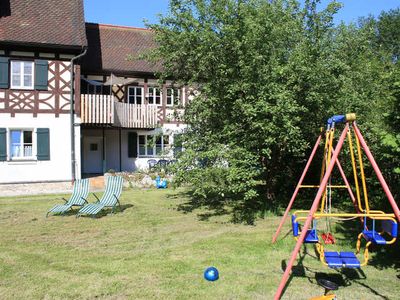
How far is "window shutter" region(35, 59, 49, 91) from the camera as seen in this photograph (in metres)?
18.5

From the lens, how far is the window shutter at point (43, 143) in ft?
60.8

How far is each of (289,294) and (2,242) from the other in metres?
5.85

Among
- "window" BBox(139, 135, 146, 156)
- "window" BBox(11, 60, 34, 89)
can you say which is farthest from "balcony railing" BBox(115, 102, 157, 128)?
"window" BBox(11, 60, 34, 89)

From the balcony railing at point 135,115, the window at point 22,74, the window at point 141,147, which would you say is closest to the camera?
the window at point 22,74

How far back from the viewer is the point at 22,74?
18500 millimetres

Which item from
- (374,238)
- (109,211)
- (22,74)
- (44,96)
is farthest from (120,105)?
(374,238)

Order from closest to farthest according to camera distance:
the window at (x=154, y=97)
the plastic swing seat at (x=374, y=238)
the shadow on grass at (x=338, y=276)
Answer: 1. the plastic swing seat at (x=374, y=238)
2. the shadow on grass at (x=338, y=276)
3. the window at (x=154, y=97)

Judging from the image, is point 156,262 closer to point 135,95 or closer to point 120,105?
point 120,105

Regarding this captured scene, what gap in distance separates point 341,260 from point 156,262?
9.82 ft

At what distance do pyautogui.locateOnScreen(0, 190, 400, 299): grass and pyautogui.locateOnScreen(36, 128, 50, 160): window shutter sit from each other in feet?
27.6

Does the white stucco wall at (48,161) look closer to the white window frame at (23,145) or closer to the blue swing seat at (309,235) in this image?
the white window frame at (23,145)

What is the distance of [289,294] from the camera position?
541 centimetres

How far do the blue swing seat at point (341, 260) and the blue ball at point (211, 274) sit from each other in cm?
158

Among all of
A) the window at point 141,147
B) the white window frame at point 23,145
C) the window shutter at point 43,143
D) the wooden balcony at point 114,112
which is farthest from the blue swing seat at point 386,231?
the window at point 141,147
